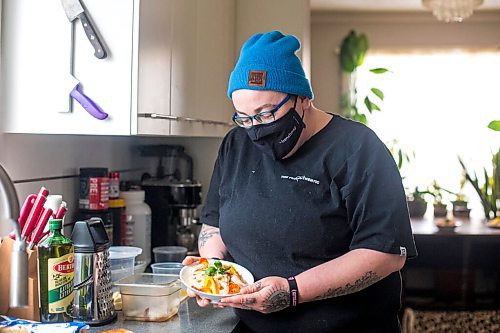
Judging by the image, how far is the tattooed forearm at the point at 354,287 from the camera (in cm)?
156

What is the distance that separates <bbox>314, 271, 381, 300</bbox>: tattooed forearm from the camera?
1560 mm

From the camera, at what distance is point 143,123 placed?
1.74 meters

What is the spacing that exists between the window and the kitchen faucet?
3.86 metres

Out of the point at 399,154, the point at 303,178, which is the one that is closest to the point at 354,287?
the point at 303,178

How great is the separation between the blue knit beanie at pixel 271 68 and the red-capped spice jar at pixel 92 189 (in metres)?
0.69

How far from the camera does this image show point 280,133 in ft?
5.25

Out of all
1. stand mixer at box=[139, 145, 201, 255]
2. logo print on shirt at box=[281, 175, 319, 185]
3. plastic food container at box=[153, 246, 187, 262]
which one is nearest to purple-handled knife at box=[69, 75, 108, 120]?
logo print on shirt at box=[281, 175, 319, 185]

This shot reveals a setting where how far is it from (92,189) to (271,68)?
0.82m

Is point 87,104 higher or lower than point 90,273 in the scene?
higher

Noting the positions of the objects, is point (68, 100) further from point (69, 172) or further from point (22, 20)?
point (69, 172)

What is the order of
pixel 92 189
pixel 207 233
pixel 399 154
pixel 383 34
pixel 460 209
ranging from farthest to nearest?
pixel 383 34 → pixel 399 154 → pixel 460 209 → pixel 92 189 → pixel 207 233

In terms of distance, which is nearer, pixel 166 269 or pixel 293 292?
pixel 293 292

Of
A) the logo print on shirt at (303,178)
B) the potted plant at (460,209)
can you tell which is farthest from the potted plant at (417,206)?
the logo print on shirt at (303,178)

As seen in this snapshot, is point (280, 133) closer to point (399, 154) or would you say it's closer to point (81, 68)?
point (81, 68)
